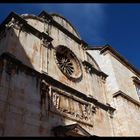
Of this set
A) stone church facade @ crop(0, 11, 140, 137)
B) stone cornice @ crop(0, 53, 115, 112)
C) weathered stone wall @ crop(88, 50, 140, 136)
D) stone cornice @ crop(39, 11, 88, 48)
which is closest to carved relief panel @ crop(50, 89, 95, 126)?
stone church facade @ crop(0, 11, 140, 137)

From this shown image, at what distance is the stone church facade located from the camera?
743 cm

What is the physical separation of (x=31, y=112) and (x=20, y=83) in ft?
3.76

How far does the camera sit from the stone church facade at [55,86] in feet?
24.4

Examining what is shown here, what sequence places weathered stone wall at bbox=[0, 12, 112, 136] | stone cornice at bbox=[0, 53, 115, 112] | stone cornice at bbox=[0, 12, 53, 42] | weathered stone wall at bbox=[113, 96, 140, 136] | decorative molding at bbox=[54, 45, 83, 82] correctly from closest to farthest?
weathered stone wall at bbox=[0, 12, 112, 136] → stone cornice at bbox=[0, 53, 115, 112] → stone cornice at bbox=[0, 12, 53, 42] → decorative molding at bbox=[54, 45, 83, 82] → weathered stone wall at bbox=[113, 96, 140, 136]

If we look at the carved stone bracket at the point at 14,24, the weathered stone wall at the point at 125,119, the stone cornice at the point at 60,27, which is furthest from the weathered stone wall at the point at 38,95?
the weathered stone wall at the point at 125,119

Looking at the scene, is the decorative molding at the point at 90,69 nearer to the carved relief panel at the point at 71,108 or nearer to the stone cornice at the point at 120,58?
the carved relief panel at the point at 71,108

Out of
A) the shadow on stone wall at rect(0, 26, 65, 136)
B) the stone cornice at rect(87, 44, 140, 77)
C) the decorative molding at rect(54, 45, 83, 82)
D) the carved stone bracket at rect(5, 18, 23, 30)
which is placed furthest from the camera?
the stone cornice at rect(87, 44, 140, 77)

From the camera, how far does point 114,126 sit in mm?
11930

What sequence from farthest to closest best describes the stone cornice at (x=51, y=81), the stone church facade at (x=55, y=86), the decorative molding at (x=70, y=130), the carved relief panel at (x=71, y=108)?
1. the carved relief panel at (x=71, y=108)
2. the decorative molding at (x=70, y=130)
3. the stone cornice at (x=51, y=81)
4. the stone church facade at (x=55, y=86)

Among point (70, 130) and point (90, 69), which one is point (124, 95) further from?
point (70, 130)

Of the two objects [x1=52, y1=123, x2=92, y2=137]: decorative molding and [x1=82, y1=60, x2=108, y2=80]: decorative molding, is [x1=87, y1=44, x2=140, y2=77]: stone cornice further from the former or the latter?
[x1=52, y1=123, x2=92, y2=137]: decorative molding

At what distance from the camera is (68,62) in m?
12.0

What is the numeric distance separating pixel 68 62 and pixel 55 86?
2930 millimetres

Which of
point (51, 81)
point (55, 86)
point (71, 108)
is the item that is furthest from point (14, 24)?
point (71, 108)
